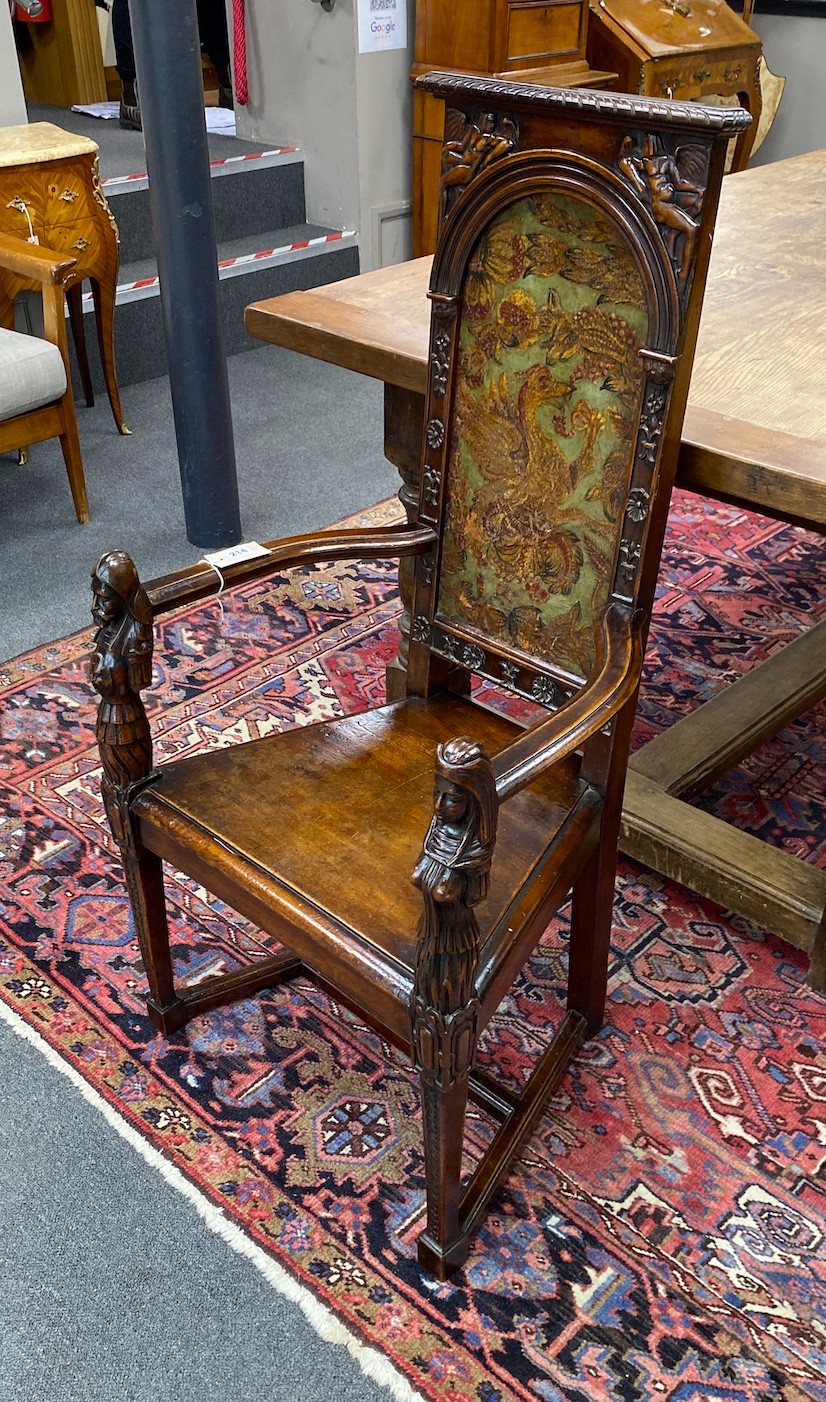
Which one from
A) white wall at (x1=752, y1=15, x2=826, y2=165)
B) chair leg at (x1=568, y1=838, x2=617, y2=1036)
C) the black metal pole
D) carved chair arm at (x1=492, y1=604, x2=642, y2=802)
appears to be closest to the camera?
carved chair arm at (x1=492, y1=604, x2=642, y2=802)

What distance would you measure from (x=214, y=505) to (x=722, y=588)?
4.29ft

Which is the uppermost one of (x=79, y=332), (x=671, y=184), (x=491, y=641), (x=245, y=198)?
(x=671, y=184)

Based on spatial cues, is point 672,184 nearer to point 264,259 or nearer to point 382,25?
point 264,259

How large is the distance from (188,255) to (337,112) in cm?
217

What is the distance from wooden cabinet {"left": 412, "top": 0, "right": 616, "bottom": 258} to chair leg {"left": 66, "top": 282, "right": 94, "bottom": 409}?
1310 mm

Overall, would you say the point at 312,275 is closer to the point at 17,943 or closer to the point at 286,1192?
the point at 17,943

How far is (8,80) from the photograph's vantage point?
3715mm

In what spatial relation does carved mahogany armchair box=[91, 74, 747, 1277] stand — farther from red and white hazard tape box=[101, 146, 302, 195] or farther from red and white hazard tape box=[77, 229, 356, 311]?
red and white hazard tape box=[101, 146, 302, 195]

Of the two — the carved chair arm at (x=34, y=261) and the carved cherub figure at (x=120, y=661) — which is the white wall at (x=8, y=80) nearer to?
the carved chair arm at (x=34, y=261)

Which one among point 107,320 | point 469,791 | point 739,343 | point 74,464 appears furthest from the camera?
point 107,320

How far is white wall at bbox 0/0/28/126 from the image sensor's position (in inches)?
145

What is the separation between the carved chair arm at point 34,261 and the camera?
295cm

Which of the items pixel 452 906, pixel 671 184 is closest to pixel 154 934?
pixel 452 906

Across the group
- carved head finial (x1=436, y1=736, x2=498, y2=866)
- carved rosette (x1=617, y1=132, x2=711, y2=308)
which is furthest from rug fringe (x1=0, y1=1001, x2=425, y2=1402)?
carved rosette (x1=617, y1=132, x2=711, y2=308)
